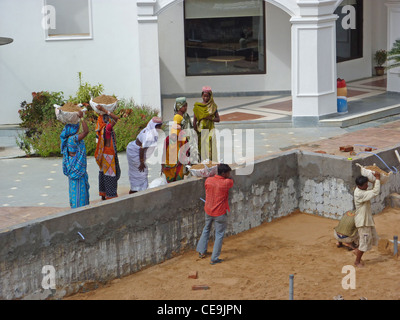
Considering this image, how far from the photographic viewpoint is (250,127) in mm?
17609

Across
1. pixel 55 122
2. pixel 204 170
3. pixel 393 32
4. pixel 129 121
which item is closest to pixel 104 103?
pixel 204 170

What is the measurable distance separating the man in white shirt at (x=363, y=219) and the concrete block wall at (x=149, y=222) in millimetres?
1629

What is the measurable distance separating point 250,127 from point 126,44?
321 centimetres

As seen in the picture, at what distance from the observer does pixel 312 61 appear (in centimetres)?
1744

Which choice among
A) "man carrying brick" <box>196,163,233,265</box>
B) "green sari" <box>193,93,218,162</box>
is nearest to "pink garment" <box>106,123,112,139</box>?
"green sari" <box>193,93,218,162</box>

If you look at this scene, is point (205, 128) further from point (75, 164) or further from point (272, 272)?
point (272, 272)

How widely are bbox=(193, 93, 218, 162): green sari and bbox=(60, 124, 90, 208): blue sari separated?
2.50 meters

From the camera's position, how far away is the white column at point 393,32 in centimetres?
2025

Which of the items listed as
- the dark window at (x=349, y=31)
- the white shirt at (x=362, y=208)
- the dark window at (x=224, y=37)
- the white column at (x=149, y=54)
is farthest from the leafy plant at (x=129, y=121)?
the dark window at (x=349, y=31)

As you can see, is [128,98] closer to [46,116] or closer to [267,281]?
[46,116]

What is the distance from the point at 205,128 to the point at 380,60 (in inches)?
417

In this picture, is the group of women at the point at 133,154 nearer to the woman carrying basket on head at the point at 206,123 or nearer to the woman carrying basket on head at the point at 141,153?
the woman carrying basket on head at the point at 141,153

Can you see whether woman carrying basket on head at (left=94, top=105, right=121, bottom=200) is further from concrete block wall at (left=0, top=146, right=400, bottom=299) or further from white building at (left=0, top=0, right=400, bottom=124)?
white building at (left=0, top=0, right=400, bottom=124)

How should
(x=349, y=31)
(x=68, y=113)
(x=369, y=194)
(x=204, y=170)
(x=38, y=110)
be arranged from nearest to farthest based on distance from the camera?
(x=369, y=194) → (x=68, y=113) → (x=204, y=170) → (x=38, y=110) → (x=349, y=31)
